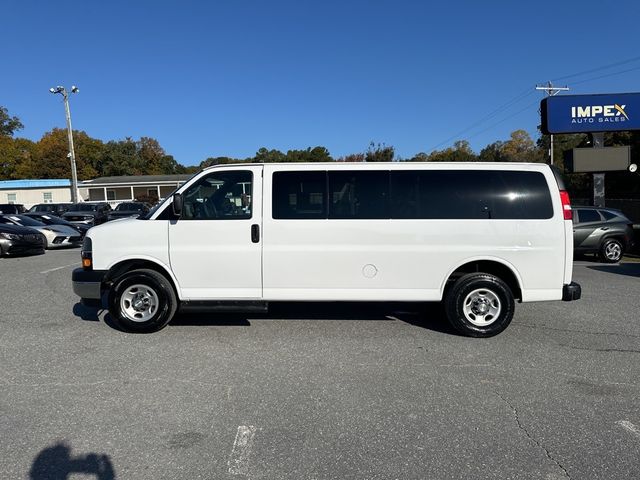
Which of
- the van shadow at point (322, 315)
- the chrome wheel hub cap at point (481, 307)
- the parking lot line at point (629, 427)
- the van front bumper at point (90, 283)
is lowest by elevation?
the parking lot line at point (629, 427)

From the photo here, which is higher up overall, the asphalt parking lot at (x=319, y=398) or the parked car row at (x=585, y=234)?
the parked car row at (x=585, y=234)

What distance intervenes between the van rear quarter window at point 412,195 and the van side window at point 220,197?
0.39 metres

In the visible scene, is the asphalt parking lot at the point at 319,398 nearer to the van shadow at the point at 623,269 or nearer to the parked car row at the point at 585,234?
the van shadow at the point at 623,269

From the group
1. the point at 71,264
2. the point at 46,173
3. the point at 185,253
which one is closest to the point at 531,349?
the point at 185,253

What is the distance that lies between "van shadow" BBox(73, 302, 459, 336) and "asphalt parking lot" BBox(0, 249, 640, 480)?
0.06 meters

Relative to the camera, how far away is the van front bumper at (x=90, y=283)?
5.74 m

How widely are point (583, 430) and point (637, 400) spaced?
915 mm

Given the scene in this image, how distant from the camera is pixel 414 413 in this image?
12.0 ft

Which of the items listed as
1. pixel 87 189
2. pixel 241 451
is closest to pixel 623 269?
pixel 241 451

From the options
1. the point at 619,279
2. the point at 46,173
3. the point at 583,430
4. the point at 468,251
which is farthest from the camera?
the point at 46,173

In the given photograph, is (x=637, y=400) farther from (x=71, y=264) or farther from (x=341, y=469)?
(x=71, y=264)

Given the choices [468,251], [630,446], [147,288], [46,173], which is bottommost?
[630,446]

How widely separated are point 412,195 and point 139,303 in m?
3.75

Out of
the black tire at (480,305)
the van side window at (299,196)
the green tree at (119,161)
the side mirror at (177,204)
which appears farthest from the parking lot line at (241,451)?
the green tree at (119,161)
